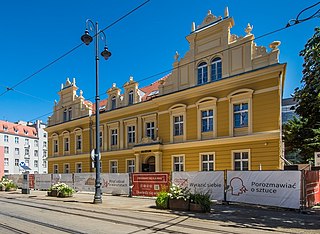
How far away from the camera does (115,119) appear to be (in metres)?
35.4

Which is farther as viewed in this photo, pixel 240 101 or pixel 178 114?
pixel 178 114

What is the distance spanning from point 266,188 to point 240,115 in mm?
9858

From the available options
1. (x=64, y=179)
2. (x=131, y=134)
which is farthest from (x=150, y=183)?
(x=131, y=134)

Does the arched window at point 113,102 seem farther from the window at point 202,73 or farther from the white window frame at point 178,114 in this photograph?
the window at point 202,73

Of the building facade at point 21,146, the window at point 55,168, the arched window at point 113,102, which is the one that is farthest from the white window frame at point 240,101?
the building facade at point 21,146

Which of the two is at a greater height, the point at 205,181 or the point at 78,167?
the point at 205,181

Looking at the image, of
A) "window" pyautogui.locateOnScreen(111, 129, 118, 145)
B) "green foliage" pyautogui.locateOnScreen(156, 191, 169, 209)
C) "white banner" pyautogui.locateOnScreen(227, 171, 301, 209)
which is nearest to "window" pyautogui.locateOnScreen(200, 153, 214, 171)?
"white banner" pyautogui.locateOnScreen(227, 171, 301, 209)

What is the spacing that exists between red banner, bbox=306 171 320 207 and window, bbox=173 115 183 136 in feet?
45.6

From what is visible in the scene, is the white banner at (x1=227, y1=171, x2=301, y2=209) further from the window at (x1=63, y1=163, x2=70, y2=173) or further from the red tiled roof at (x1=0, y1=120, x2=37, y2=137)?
the red tiled roof at (x1=0, y1=120, x2=37, y2=137)

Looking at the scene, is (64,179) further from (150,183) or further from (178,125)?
(150,183)

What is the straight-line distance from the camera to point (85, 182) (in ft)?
85.0

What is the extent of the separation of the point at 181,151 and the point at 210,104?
4.75 m

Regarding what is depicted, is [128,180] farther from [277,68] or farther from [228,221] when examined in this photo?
[277,68]

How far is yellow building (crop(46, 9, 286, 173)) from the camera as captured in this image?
22.4 meters
